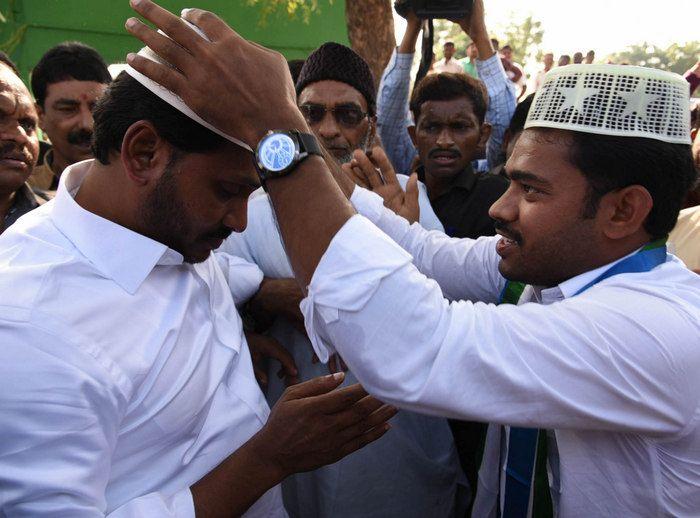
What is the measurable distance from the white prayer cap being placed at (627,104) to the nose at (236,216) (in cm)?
97

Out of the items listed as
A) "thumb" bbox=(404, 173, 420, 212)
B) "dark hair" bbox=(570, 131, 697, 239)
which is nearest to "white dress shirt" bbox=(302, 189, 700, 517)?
"dark hair" bbox=(570, 131, 697, 239)

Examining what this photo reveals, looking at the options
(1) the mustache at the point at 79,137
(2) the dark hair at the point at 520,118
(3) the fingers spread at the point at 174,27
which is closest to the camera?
(3) the fingers spread at the point at 174,27

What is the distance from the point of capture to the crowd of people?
132 cm

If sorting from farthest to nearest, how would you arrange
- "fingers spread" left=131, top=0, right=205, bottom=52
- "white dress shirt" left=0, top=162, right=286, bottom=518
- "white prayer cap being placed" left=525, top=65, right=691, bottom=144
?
"white prayer cap being placed" left=525, top=65, right=691, bottom=144
"white dress shirt" left=0, top=162, right=286, bottom=518
"fingers spread" left=131, top=0, right=205, bottom=52

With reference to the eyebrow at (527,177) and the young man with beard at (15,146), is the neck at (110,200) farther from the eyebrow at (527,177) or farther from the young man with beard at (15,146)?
the young man with beard at (15,146)

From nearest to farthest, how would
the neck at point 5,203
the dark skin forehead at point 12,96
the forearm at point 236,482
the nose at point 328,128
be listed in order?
1. the forearm at point 236,482
2. the dark skin forehead at point 12,96
3. the neck at point 5,203
4. the nose at point 328,128

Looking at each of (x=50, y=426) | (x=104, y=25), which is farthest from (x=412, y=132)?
(x=104, y=25)

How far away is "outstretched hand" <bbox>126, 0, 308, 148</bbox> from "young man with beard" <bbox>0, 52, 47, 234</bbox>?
1.88 meters

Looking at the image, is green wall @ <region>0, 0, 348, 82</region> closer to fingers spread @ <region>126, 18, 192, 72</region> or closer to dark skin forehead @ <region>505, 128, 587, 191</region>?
dark skin forehead @ <region>505, 128, 587, 191</region>

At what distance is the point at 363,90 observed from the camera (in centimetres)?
346

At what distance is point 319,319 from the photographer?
1.34 m

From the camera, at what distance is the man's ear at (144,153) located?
167cm

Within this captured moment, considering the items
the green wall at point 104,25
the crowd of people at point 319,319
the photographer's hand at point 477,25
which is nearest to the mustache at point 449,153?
the photographer's hand at point 477,25

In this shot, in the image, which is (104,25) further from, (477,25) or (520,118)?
(520,118)
